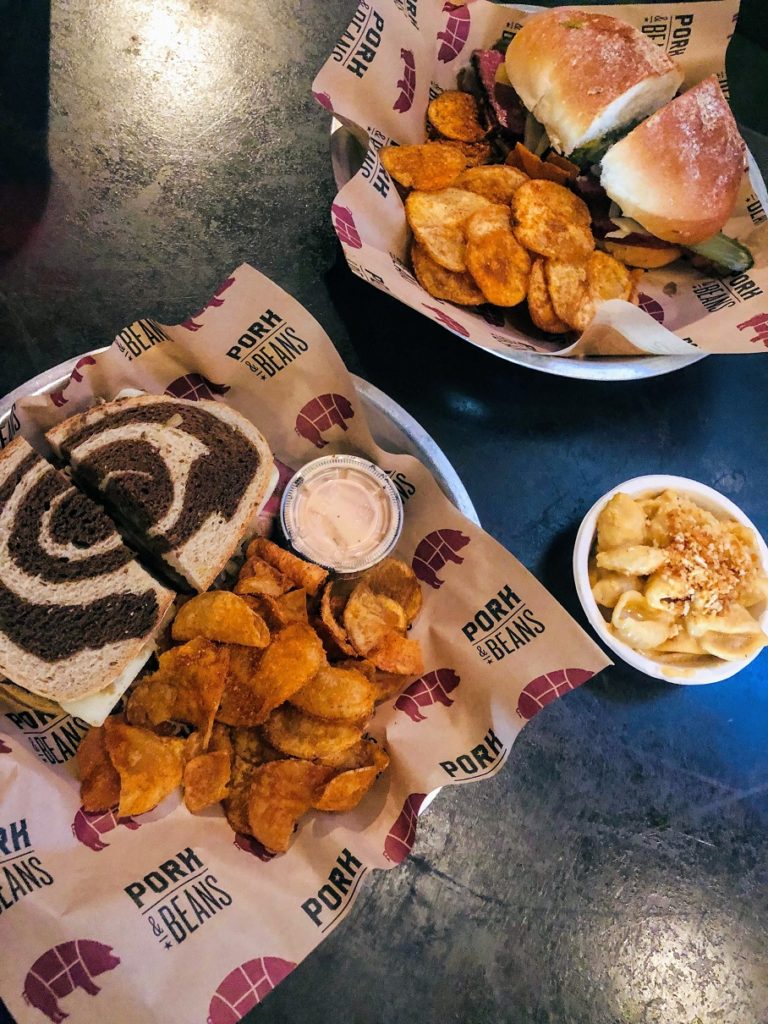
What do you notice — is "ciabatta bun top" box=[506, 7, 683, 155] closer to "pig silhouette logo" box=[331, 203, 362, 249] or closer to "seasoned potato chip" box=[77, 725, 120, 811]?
"pig silhouette logo" box=[331, 203, 362, 249]

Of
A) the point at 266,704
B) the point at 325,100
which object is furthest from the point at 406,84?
the point at 266,704

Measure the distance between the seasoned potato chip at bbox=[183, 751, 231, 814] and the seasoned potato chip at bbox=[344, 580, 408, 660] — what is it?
0.30 m

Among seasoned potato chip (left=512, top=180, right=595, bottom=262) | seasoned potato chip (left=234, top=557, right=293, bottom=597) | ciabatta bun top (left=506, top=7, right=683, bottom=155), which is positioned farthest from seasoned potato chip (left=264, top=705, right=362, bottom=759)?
ciabatta bun top (left=506, top=7, right=683, bottom=155)

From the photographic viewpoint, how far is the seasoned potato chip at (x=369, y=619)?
4.43 ft

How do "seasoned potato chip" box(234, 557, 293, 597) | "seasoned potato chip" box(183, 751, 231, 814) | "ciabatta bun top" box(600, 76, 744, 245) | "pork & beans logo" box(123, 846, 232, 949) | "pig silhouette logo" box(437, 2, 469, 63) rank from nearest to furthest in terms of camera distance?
"pork & beans logo" box(123, 846, 232, 949) < "seasoned potato chip" box(183, 751, 231, 814) < "seasoned potato chip" box(234, 557, 293, 597) < "ciabatta bun top" box(600, 76, 744, 245) < "pig silhouette logo" box(437, 2, 469, 63)

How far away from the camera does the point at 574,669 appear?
128 cm

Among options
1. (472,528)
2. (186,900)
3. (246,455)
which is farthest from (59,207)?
(186,900)

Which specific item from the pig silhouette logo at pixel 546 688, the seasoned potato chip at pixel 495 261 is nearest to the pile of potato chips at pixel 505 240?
the seasoned potato chip at pixel 495 261

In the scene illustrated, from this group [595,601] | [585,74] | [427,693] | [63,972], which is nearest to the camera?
[63,972]

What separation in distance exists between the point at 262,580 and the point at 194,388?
439 mm

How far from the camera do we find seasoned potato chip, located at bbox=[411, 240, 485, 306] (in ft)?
5.41

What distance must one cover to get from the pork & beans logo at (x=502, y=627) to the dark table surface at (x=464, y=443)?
29cm

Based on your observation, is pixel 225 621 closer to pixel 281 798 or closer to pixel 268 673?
pixel 268 673

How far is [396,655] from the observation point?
1.34m
